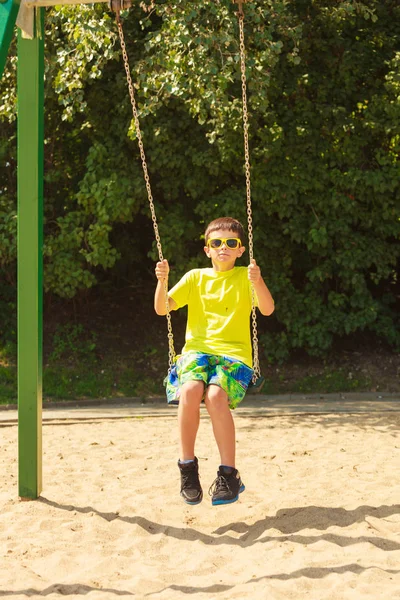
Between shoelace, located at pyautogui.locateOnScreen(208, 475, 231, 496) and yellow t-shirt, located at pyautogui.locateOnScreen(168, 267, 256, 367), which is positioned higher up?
yellow t-shirt, located at pyautogui.locateOnScreen(168, 267, 256, 367)

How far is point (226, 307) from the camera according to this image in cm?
428

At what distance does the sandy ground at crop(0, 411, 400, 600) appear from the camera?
3.44m

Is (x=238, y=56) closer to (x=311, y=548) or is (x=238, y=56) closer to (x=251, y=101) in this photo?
(x=251, y=101)

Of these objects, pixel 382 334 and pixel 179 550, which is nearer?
pixel 179 550

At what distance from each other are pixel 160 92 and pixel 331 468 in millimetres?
4523

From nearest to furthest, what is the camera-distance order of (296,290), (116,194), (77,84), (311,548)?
(311,548) < (77,84) < (116,194) < (296,290)

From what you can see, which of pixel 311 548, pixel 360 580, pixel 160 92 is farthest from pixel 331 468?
pixel 160 92

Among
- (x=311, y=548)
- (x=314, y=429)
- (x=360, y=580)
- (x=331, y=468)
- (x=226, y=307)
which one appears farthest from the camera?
(x=314, y=429)

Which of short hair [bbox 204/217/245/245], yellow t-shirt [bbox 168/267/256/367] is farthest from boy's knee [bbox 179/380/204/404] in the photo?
short hair [bbox 204/217/245/245]

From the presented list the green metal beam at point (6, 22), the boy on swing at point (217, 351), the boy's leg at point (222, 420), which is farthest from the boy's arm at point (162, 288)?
the green metal beam at point (6, 22)

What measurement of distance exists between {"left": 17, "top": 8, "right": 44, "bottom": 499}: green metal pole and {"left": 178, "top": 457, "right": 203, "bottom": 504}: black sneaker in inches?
39.6

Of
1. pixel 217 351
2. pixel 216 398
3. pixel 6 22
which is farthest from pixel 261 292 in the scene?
pixel 6 22

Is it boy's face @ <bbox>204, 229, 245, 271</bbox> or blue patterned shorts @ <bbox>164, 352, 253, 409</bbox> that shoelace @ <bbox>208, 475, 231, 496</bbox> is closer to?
blue patterned shorts @ <bbox>164, 352, 253, 409</bbox>

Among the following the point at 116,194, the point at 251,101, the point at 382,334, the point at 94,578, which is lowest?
the point at 94,578
